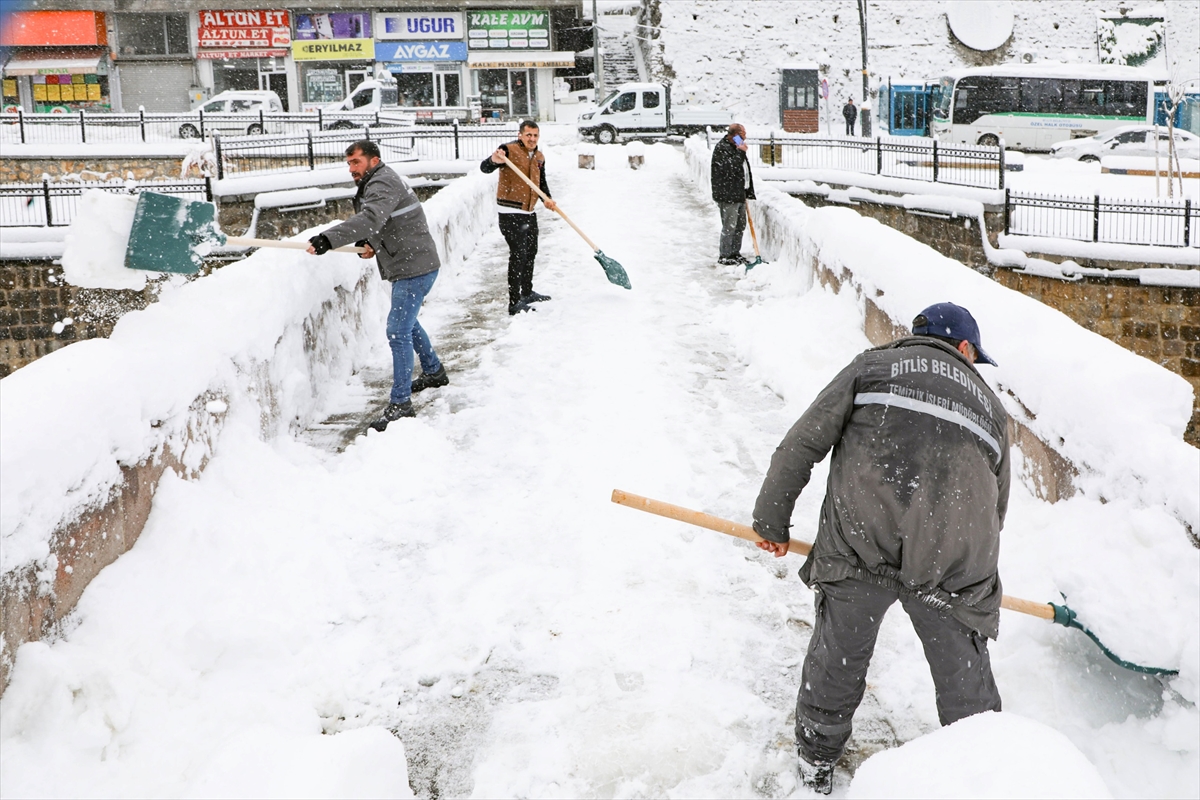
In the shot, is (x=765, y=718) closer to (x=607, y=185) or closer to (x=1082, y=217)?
(x=1082, y=217)

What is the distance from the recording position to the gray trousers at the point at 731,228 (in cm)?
1161

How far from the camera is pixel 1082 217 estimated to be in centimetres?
1608

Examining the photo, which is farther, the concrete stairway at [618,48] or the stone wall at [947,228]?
the concrete stairway at [618,48]

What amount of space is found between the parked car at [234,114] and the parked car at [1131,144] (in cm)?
2166

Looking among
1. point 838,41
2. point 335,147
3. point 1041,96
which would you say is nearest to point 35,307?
point 335,147

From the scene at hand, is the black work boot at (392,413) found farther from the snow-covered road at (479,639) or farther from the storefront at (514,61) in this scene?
the storefront at (514,61)

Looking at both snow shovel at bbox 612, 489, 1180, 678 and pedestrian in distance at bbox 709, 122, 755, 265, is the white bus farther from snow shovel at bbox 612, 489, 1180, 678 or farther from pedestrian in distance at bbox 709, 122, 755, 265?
snow shovel at bbox 612, 489, 1180, 678

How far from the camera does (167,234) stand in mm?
5422

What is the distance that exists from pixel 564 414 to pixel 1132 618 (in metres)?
3.72

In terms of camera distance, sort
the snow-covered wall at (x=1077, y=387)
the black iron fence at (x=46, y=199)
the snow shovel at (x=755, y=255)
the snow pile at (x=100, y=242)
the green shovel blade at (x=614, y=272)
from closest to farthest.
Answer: the snow-covered wall at (x=1077, y=387) → the snow pile at (x=100, y=242) → the green shovel blade at (x=614, y=272) → the snow shovel at (x=755, y=255) → the black iron fence at (x=46, y=199)

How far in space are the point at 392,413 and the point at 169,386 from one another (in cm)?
192

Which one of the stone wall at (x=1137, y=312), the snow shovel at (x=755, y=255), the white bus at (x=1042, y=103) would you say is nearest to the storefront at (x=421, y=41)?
the white bus at (x=1042, y=103)

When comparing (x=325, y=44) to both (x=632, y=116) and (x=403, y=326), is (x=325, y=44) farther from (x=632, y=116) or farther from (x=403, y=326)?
(x=403, y=326)

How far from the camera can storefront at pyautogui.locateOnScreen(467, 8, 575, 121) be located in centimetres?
4034
